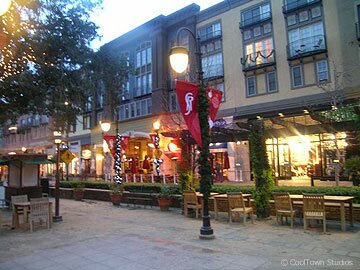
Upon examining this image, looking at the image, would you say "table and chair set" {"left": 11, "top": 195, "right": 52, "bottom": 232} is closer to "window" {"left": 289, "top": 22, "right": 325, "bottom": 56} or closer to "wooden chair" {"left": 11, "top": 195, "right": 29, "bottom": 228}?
"wooden chair" {"left": 11, "top": 195, "right": 29, "bottom": 228}

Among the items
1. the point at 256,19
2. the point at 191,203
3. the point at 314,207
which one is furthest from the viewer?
the point at 256,19

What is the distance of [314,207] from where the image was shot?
9.34 metres

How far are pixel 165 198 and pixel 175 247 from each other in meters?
6.63

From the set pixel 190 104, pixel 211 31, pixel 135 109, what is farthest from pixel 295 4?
pixel 190 104

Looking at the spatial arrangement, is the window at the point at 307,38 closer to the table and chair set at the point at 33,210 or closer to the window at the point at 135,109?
the window at the point at 135,109

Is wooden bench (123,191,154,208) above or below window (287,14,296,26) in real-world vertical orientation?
below

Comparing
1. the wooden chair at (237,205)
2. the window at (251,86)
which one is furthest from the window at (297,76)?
the wooden chair at (237,205)

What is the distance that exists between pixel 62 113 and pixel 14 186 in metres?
7.10

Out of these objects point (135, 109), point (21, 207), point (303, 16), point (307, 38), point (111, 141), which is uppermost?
point (303, 16)

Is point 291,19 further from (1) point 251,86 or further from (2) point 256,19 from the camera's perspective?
(1) point 251,86

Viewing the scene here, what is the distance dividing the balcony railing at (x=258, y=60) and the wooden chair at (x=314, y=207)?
1753cm

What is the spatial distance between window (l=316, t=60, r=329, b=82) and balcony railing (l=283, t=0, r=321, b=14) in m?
4.29

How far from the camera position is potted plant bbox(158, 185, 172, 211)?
14648 mm

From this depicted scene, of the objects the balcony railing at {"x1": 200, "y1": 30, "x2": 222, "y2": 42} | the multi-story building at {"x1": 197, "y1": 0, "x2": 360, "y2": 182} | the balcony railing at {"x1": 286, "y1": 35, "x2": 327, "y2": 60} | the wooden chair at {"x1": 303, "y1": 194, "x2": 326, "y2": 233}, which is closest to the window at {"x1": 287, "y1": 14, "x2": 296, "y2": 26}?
the multi-story building at {"x1": 197, "y1": 0, "x2": 360, "y2": 182}
